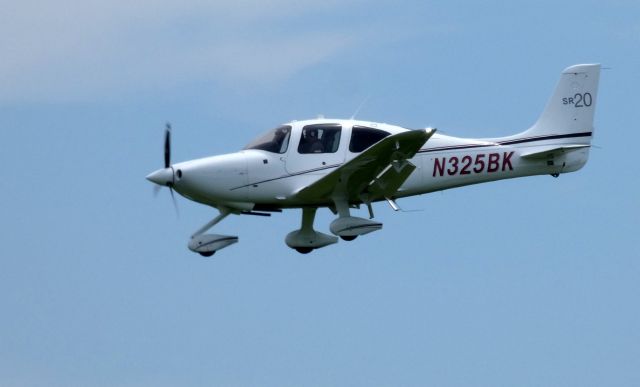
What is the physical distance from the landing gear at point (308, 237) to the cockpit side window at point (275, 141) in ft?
4.87

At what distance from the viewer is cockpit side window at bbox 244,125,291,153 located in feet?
73.5

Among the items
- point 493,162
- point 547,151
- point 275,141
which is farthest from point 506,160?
point 275,141

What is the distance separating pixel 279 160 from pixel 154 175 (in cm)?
217

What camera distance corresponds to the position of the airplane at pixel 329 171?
71.6 feet

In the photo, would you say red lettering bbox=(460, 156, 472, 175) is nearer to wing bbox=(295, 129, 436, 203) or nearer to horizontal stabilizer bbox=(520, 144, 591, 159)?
horizontal stabilizer bbox=(520, 144, 591, 159)

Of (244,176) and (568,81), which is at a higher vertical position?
(568,81)

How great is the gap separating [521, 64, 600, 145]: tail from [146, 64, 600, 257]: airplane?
0.76 meters

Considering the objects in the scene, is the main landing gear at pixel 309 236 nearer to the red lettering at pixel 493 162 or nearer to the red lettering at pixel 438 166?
the red lettering at pixel 438 166

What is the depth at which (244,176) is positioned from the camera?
22141mm

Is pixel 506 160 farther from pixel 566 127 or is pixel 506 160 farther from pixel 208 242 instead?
pixel 208 242

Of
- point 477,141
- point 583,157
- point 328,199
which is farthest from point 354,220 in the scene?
point 583,157

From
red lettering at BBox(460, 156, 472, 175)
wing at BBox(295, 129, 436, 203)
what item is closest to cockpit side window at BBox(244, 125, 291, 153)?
wing at BBox(295, 129, 436, 203)

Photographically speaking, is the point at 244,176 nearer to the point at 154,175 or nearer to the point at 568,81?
the point at 154,175

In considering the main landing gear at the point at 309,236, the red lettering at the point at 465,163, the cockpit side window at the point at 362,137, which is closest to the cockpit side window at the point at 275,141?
the cockpit side window at the point at 362,137
